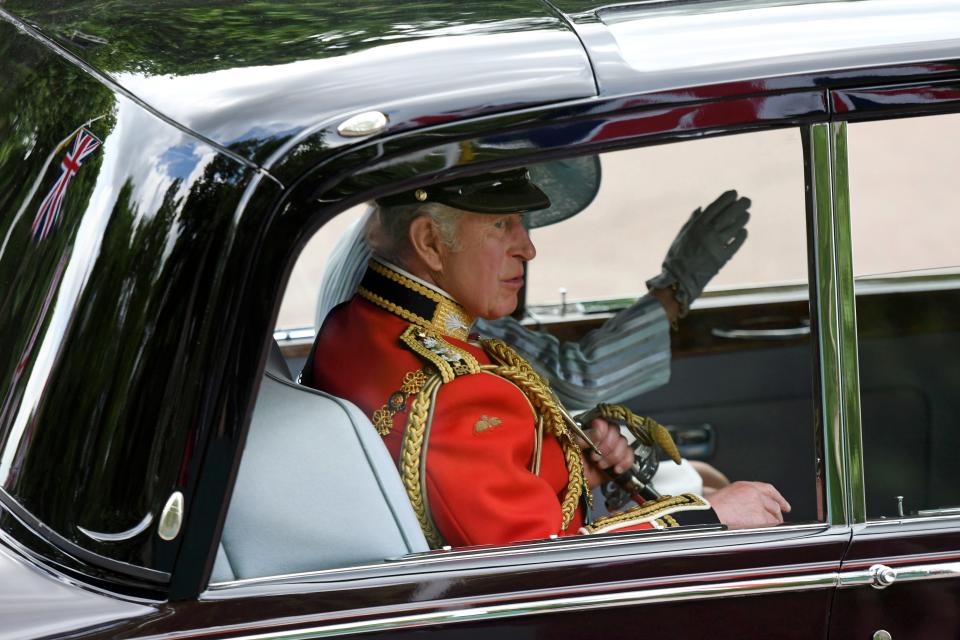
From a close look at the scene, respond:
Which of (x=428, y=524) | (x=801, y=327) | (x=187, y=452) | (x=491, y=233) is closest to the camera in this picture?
(x=187, y=452)

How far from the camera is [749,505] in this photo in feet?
6.99

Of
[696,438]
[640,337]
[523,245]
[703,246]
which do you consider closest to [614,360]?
[640,337]

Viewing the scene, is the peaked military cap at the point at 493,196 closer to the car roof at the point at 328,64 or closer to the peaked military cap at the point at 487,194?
the peaked military cap at the point at 487,194

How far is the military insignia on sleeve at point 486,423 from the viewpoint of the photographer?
197cm

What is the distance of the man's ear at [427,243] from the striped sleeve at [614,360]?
0.77m

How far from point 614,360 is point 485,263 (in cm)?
79

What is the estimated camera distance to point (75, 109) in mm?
1650

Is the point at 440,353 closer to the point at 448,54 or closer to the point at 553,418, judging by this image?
the point at 553,418

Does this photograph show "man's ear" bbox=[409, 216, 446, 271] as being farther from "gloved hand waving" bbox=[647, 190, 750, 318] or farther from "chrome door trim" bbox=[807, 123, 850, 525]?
"gloved hand waving" bbox=[647, 190, 750, 318]

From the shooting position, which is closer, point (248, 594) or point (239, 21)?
point (248, 594)

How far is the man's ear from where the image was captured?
2.11m

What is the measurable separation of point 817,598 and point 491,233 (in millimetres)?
811

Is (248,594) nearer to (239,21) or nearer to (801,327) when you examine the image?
(239,21)

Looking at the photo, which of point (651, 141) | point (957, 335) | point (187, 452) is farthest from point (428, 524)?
point (957, 335)
